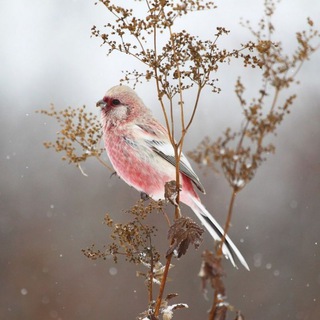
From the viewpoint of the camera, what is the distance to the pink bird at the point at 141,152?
5.62 feet

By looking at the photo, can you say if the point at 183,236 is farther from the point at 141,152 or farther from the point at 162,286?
the point at 141,152

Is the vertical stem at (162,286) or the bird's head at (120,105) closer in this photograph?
the vertical stem at (162,286)

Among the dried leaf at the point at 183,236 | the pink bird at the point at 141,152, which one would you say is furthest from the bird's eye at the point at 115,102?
the dried leaf at the point at 183,236

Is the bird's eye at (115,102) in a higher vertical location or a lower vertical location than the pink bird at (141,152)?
higher

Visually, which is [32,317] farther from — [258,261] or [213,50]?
[213,50]

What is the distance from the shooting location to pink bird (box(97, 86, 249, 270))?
171cm

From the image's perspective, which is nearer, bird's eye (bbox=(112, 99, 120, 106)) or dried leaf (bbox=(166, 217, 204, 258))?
dried leaf (bbox=(166, 217, 204, 258))

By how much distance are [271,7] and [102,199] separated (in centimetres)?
490

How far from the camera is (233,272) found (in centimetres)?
582

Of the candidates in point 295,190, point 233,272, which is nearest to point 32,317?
point 233,272

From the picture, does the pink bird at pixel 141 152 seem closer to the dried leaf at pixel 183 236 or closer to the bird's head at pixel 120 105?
the bird's head at pixel 120 105

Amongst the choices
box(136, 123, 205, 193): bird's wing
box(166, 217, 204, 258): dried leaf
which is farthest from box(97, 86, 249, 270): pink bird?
box(166, 217, 204, 258): dried leaf

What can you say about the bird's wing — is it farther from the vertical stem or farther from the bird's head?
the vertical stem

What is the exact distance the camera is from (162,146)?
1766 millimetres
